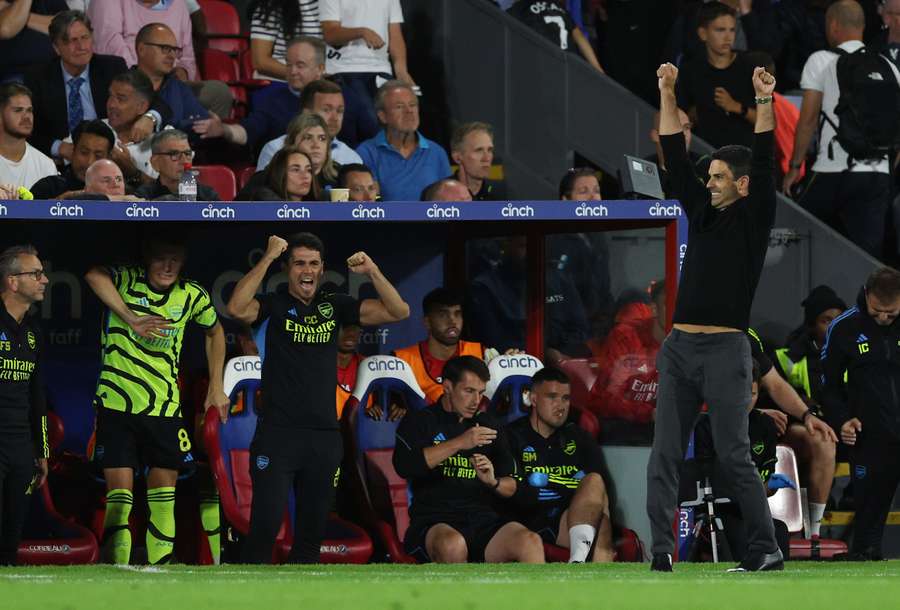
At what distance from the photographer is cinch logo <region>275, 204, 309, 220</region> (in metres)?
10.7

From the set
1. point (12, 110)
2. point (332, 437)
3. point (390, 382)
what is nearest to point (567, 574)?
point (332, 437)

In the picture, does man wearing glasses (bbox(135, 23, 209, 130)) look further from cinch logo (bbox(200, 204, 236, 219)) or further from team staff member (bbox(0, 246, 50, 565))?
team staff member (bbox(0, 246, 50, 565))

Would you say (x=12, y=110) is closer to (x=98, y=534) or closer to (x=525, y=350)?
(x=98, y=534)

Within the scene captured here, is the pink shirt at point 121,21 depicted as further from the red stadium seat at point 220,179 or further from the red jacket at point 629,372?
the red jacket at point 629,372

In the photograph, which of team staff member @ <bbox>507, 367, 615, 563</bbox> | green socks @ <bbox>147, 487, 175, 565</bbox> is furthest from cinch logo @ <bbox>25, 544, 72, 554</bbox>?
team staff member @ <bbox>507, 367, 615, 563</bbox>

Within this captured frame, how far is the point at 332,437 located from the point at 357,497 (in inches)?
38.6

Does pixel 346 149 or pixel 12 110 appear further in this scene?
pixel 346 149

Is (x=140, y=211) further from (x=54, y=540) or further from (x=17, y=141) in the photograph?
(x=54, y=540)

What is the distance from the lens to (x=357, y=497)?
1134 centimetres

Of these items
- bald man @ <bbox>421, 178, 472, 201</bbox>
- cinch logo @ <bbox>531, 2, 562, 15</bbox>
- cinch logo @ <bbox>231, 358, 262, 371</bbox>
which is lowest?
cinch logo @ <bbox>231, 358, 262, 371</bbox>

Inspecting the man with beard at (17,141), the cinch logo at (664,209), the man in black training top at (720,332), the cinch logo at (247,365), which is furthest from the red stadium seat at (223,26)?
the man in black training top at (720,332)

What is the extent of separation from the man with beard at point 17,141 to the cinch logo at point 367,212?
221cm

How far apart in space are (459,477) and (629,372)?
1.32 metres

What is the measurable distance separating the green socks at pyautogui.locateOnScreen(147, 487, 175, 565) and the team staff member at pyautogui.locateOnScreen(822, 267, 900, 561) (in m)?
4.15
